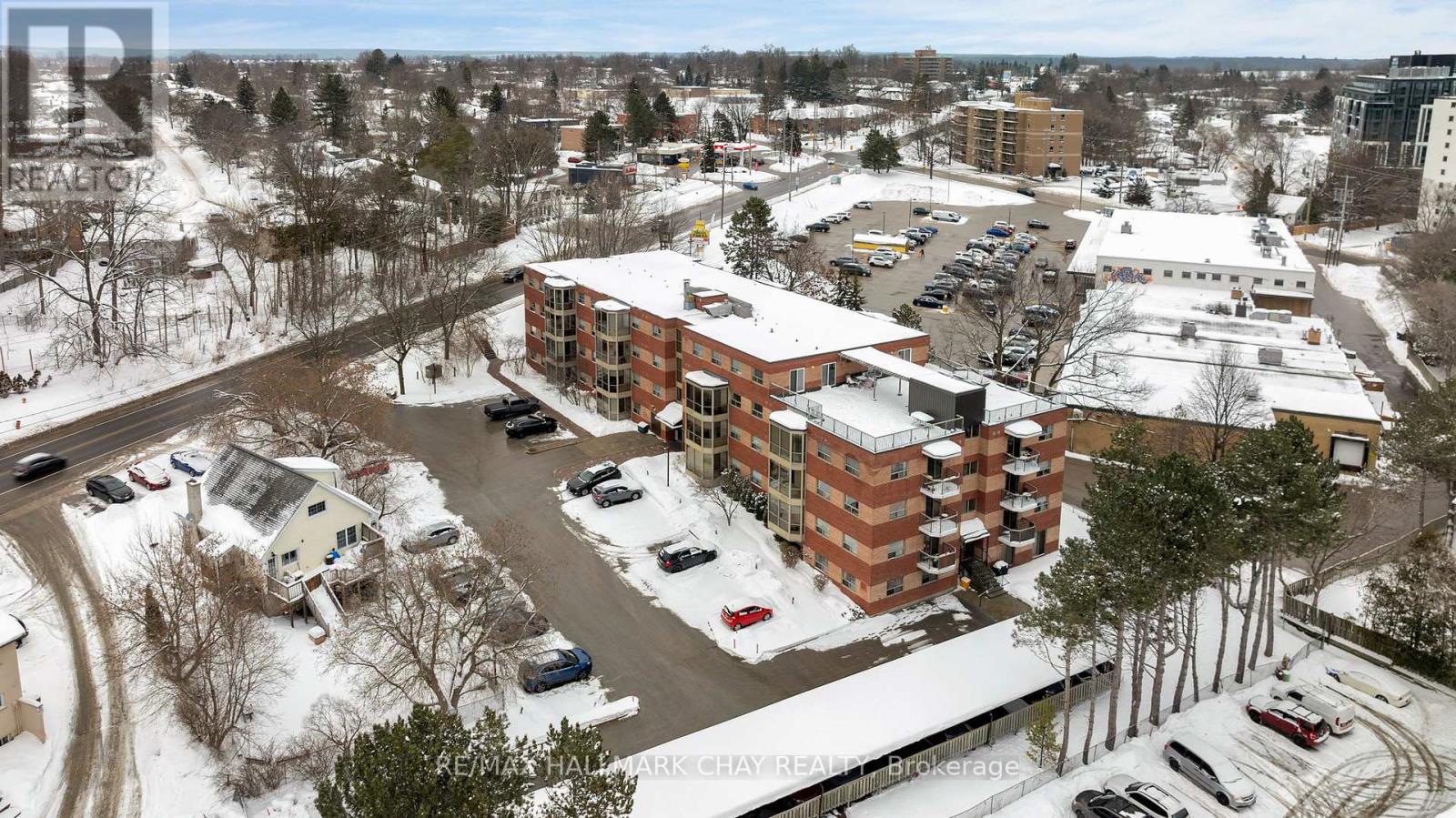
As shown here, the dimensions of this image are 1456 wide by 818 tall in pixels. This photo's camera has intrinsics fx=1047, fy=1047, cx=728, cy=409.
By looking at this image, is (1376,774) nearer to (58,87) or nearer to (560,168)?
(560,168)

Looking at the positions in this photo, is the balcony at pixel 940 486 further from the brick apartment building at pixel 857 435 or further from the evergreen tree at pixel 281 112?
the evergreen tree at pixel 281 112

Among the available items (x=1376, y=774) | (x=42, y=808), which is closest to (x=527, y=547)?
(x=42, y=808)

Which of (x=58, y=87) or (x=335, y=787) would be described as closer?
(x=335, y=787)

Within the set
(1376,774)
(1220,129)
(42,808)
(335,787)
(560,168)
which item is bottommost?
(42,808)

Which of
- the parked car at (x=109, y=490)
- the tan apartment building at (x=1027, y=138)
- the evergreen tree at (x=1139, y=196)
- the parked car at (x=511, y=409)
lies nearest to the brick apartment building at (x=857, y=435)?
the parked car at (x=511, y=409)

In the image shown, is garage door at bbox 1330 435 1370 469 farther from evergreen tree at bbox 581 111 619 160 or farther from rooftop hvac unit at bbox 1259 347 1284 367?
evergreen tree at bbox 581 111 619 160

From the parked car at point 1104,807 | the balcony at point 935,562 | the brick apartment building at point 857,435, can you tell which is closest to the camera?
the parked car at point 1104,807
